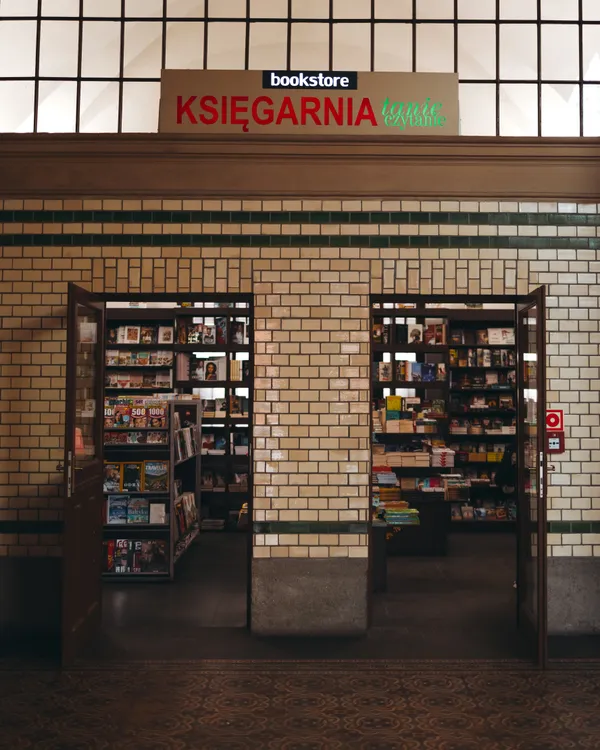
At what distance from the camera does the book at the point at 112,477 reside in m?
7.71

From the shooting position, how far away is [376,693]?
4605mm

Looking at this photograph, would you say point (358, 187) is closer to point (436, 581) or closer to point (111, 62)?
point (111, 62)

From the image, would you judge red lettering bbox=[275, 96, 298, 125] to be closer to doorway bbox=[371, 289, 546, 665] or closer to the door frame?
the door frame

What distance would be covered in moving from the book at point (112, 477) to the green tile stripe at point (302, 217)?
296 cm

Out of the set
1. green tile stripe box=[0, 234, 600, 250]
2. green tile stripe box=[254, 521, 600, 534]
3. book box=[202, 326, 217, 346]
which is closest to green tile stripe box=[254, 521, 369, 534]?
green tile stripe box=[254, 521, 600, 534]

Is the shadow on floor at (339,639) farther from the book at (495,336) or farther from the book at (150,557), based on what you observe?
the book at (495,336)

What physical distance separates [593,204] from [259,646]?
438cm

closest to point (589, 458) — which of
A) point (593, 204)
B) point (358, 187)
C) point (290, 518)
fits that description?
point (593, 204)

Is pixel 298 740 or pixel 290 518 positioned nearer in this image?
pixel 298 740

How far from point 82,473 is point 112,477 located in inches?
96.4

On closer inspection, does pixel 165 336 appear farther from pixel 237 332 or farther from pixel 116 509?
pixel 116 509

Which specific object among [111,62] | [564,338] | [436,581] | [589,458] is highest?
[111,62]

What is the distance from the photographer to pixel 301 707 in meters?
4.39

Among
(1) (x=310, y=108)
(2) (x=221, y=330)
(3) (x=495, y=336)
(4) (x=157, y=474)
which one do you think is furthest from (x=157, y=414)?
(3) (x=495, y=336)
